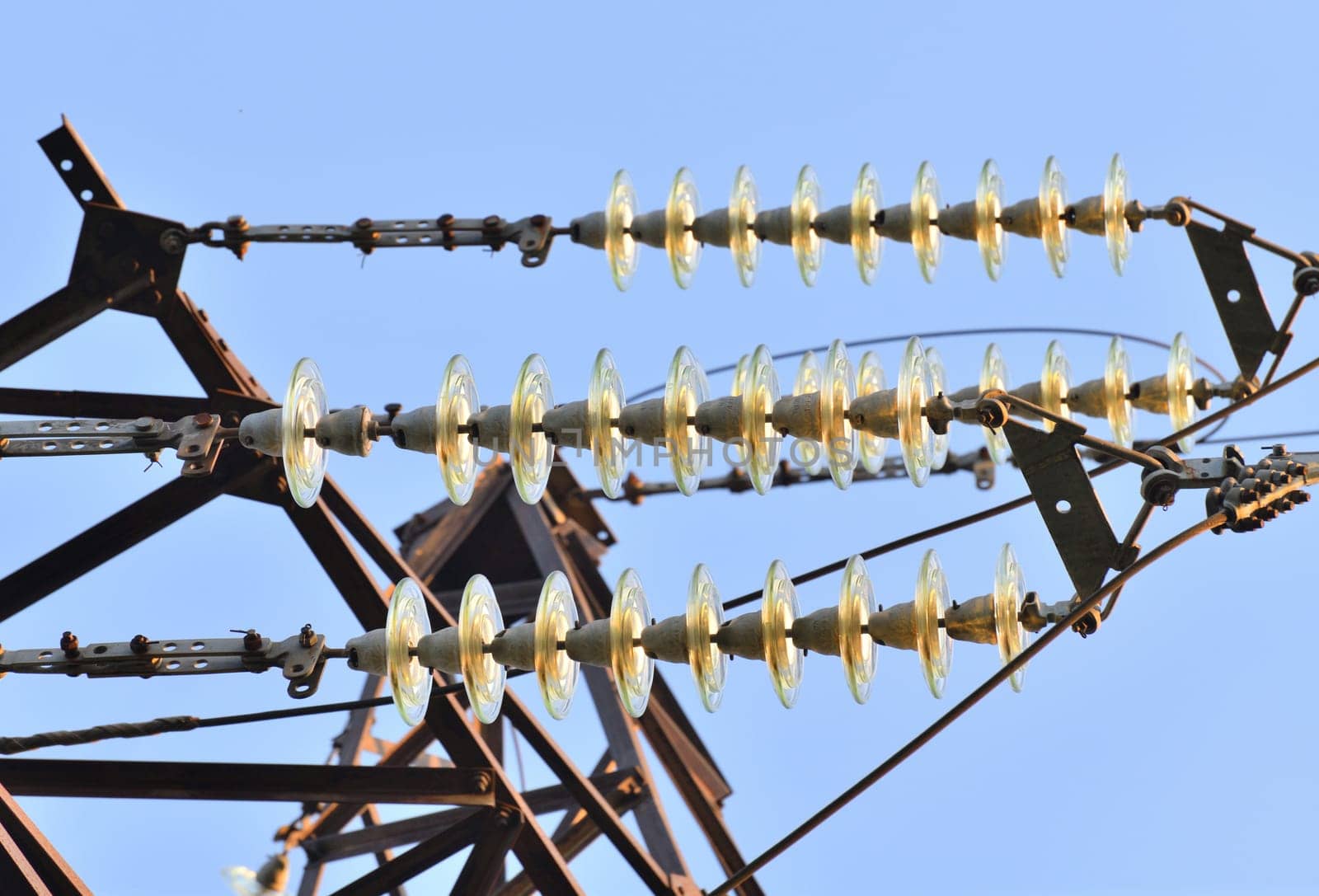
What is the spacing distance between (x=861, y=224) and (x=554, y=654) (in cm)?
360

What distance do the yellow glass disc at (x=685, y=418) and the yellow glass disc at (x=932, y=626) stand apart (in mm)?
1051

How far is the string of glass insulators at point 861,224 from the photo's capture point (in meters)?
11.4

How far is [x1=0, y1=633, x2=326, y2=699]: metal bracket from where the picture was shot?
8.78 m

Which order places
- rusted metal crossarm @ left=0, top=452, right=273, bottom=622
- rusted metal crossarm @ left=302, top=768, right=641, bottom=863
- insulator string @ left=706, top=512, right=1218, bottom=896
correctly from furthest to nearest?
rusted metal crossarm @ left=302, top=768, right=641, bottom=863 → rusted metal crossarm @ left=0, top=452, right=273, bottom=622 → insulator string @ left=706, top=512, right=1218, bottom=896

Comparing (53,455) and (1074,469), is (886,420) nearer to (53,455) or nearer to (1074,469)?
(1074,469)

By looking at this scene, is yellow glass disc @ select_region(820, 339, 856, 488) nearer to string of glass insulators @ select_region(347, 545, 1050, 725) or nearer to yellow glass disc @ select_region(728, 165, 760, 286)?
string of glass insulators @ select_region(347, 545, 1050, 725)

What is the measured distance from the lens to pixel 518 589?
48.9ft

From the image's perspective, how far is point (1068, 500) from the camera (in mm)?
8062

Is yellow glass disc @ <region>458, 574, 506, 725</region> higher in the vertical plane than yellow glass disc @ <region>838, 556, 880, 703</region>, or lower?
higher

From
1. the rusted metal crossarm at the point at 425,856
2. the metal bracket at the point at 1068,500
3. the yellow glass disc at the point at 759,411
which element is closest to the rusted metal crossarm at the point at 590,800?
the rusted metal crossarm at the point at 425,856

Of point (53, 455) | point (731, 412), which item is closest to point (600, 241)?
point (731, 412)

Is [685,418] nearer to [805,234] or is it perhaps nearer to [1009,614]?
[1009,614]

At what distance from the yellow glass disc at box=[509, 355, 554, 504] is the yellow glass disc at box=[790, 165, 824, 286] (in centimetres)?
278

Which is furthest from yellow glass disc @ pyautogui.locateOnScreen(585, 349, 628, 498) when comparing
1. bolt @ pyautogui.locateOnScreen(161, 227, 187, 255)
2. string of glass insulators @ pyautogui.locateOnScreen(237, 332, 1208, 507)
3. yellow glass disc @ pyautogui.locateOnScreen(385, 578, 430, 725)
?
bolt @ pyautogui.locateOnScreen(161, 227, 187, 255)
